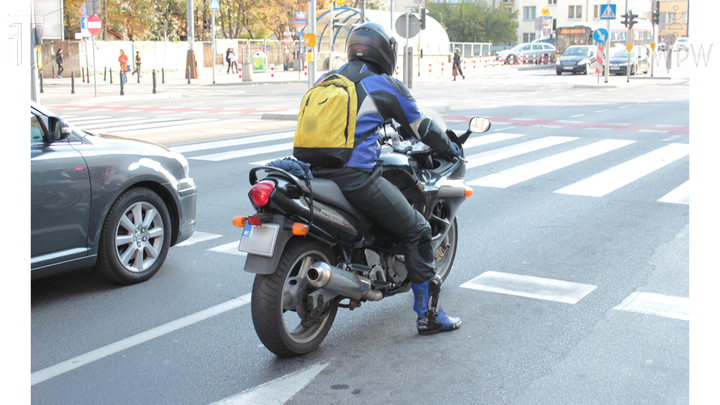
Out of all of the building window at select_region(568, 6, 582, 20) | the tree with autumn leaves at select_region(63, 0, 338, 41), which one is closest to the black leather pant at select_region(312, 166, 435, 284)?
the tree with autumn leaves at select_region(63, 0, 338, 41)

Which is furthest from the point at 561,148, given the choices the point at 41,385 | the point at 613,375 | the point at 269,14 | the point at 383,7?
the point at 383,7

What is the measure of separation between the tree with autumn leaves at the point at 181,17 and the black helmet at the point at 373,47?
1739 inches

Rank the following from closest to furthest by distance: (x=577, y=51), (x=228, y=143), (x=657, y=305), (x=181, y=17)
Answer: (x=657, y=305) < (x=228, y=143) < (x=577, y=51) < (x=181, y=17)

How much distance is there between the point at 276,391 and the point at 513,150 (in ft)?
31.8

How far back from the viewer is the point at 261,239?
3730mm

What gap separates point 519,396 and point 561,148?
9.89 meters

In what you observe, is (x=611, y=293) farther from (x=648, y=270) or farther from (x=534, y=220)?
(x=534, y=220)

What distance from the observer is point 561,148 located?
12867mm

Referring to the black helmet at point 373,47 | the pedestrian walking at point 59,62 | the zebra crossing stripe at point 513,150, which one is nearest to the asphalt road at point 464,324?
the black helmet at point 373,47

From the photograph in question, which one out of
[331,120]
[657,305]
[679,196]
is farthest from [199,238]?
[679,196]

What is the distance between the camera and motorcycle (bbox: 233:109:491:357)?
12.3 ft

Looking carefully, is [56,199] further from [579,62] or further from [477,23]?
[477,23]

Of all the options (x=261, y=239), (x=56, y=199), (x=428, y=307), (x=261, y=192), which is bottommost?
(x=428, y=307)

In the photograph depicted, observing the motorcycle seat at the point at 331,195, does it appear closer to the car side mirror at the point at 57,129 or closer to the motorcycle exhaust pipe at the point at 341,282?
the motorcycle exhaust pipe at the point at 341,282
